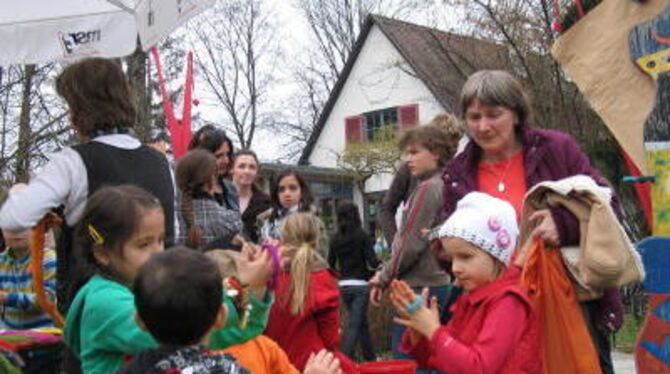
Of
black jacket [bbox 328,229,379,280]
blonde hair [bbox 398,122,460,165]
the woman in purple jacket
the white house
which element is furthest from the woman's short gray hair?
the white house

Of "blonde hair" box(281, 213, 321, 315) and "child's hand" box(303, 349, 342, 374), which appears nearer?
"child's hand" box(303, 349, 342, 374)

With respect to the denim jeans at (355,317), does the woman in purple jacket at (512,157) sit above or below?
above

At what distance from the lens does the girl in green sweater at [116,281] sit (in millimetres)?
2322

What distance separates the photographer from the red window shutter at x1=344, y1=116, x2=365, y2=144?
28297mm

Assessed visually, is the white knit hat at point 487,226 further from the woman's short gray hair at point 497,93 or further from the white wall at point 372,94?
the white wall at point 372,94

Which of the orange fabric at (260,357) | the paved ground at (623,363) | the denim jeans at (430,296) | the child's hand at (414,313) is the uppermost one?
the child's hand at (414,313)

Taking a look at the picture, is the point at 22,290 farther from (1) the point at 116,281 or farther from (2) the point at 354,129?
(2) the point at 354,129

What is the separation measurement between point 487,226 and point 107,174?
54.4 inches

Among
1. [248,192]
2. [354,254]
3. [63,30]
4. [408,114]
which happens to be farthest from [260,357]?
[408,114]

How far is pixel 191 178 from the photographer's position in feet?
13.9

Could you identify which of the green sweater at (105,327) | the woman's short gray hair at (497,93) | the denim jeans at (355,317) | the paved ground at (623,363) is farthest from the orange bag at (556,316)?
the paved ground at (623,363)

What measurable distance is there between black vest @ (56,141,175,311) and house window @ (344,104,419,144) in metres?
23.4

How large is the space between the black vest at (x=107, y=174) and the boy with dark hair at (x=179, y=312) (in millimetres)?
888

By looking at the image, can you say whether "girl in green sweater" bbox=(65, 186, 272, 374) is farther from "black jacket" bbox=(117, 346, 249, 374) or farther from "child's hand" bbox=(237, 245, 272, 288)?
"black jacket" bbox=(117, 346, 249, 374)
